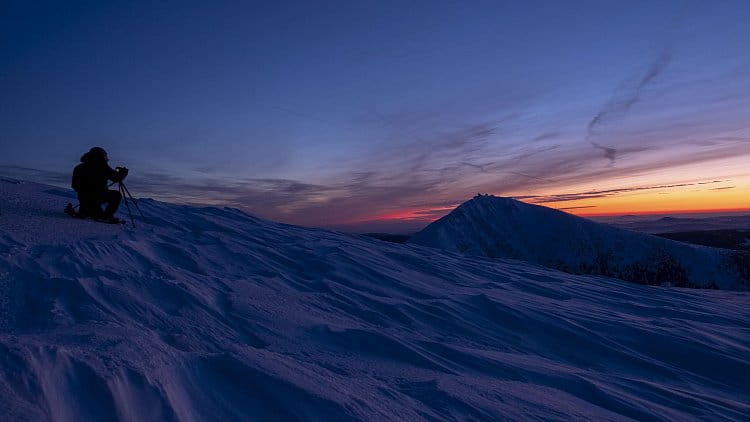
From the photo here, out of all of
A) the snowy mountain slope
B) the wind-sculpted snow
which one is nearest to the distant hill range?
the snowy mountain slope

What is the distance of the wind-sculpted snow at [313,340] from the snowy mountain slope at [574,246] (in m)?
23.7

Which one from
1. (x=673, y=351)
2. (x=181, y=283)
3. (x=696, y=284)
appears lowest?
(x=696, y=284)

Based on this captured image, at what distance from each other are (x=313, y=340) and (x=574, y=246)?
31.5 metres

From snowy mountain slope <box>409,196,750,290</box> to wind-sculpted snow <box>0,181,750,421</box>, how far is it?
933 inches

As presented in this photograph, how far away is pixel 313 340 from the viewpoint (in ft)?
11.4

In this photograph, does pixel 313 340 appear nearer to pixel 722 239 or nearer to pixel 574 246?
pixel 574 246

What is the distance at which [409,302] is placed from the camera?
16.4 feet

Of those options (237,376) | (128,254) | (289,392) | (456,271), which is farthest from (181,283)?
(456,271)

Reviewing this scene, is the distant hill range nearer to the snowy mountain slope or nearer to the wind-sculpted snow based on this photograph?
the snowy mountain slope

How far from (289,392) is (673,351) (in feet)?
12.8

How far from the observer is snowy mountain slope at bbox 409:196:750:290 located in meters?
26.7

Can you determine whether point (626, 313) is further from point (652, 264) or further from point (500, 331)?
point (652, 264)

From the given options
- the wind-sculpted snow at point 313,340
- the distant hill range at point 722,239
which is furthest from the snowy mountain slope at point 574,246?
the wind-sculpted snow at point 313,340

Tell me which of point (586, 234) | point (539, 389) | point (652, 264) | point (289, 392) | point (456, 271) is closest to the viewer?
point (289, 392)
